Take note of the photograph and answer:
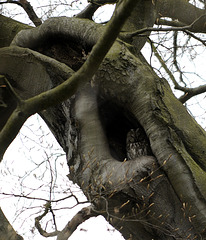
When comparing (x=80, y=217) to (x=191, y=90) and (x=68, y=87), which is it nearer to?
(x=68, y=87)

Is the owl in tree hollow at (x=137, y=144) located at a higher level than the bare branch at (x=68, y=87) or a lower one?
lower

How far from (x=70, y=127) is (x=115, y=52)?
2.57 ft

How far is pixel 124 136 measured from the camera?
10.7 ft

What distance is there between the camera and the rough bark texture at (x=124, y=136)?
2447 mm

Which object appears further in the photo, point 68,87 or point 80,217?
point 80,217

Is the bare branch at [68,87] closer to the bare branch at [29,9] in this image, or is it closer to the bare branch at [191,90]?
the bare branch at [191,90]

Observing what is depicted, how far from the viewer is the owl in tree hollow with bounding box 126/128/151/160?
2.85 metres

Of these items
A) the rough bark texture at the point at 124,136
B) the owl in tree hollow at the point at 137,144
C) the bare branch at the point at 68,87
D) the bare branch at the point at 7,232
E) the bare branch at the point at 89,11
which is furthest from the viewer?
the bare branch at the point at 89,11

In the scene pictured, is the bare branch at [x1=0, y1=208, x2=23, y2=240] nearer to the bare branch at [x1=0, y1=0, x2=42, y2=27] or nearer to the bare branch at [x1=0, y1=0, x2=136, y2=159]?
the bare branch at [x1=0, y1=0, x2=136, y2=159]

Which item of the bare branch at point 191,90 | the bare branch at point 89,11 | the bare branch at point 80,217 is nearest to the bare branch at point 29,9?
the bare branch at point 89,11

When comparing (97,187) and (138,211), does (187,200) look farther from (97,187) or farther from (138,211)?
(97,187)

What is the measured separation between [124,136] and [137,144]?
0.45 meters

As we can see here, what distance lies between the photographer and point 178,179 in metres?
2.45

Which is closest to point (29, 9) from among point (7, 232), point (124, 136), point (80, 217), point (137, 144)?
point (124, 136)
